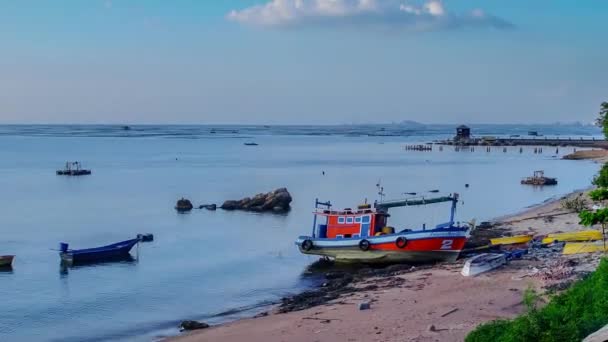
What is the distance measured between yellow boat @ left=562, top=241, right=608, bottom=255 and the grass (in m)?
11.5

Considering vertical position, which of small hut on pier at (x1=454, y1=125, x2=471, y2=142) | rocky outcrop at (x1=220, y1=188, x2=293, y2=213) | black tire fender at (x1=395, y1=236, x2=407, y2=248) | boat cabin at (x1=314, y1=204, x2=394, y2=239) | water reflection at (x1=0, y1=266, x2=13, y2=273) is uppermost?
small hut on pier at (x1=454, y1=125, x2=471, y2=142)

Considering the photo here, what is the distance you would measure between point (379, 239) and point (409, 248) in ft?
4.44

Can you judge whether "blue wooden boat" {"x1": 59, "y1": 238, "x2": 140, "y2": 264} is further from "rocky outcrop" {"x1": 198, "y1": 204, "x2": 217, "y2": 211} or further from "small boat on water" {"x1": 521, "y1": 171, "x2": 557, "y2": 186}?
"small boat on water" {"x1": 521, "y1": 171, "x2": 557, "y2": 186}

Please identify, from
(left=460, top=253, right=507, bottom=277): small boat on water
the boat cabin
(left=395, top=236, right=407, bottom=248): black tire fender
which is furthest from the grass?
the boat cabin

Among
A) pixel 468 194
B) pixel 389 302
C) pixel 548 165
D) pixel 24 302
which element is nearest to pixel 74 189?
pixel 468 194

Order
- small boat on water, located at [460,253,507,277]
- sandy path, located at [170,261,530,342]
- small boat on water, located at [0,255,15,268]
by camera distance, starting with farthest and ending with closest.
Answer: small boat on water, located at [0,255,15,268] → small boat on water, located at [460,253,507,277] → sandy path, located at [170,261,530,342]

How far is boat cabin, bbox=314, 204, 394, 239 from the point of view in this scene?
3316cm

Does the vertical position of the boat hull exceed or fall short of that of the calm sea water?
it exceeds it

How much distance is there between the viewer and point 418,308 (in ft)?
69.3

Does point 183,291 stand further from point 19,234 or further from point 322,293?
point 19,234

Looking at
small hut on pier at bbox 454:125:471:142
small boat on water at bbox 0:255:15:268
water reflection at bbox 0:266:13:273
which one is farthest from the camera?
small hut on pier at bbox 454:125:471:142

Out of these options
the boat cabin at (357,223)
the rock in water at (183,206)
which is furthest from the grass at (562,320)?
the rock in water at (183,206)

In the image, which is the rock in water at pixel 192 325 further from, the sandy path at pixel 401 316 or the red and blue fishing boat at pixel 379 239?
the red and blue fishing boat at pixel 379 239

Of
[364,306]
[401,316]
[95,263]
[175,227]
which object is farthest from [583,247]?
[175,227]
